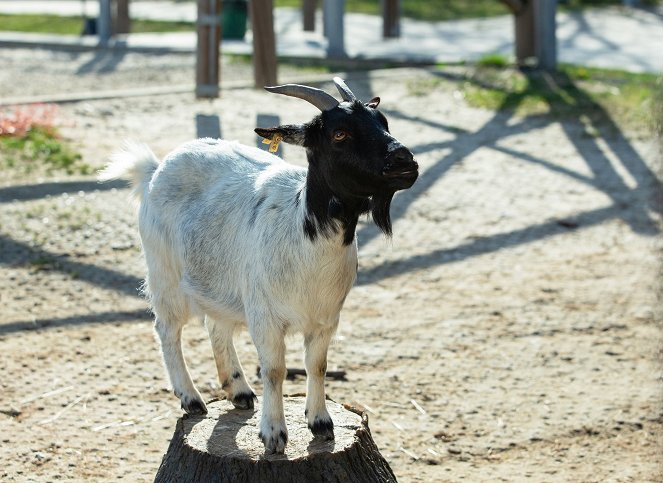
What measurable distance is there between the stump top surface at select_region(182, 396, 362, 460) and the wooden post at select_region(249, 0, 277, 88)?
675cm

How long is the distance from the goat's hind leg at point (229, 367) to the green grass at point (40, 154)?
14.8ft

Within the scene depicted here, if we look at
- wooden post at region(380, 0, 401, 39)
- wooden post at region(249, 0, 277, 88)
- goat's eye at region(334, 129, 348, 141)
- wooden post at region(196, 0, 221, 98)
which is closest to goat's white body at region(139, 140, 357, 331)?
goat's eye at region(334, 129, 348, 141)

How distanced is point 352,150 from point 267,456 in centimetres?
108

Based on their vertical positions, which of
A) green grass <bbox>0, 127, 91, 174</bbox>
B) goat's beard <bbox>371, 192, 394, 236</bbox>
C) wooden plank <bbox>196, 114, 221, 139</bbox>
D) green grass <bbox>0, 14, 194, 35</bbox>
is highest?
goat's beard <bbox>371, 192, 394, 236</bbox>

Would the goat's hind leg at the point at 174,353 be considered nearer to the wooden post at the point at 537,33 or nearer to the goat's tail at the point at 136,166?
the goat's tail at the point at 136,166

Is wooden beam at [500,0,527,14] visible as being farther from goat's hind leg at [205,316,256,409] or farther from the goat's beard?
the goat's beard

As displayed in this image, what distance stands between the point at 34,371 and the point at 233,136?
14.5 feet

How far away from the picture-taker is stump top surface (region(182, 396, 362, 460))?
3814mm

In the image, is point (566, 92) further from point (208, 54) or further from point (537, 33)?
point (208, 54)

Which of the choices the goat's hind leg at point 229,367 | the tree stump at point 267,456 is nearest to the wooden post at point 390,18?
the goat's hind leg at point 229,367

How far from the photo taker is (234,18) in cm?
1634

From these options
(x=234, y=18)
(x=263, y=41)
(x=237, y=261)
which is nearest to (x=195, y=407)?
(x=237, y=261)

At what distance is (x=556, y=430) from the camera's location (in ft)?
16.6

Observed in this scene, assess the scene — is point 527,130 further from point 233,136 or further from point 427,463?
point 427,463
